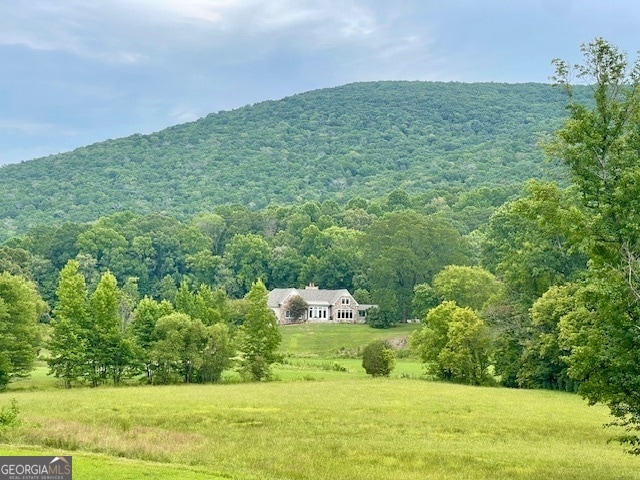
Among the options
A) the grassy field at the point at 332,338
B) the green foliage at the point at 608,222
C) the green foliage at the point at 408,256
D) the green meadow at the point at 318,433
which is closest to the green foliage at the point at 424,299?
the grassy field at the point at 332,338

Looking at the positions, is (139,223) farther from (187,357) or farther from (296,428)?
(296,428)

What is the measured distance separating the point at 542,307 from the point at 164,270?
10387 centimetres

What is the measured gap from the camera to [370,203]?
188 metres

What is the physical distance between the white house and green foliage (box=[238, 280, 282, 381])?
173 feet

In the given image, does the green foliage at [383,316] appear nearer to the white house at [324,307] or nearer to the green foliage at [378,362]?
the white house at [324,307]

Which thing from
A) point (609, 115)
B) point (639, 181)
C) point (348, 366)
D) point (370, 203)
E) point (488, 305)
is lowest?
point (348, 366)

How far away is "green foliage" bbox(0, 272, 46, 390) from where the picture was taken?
53.8 metres

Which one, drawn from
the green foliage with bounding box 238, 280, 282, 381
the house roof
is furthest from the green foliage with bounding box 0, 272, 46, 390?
the house roof

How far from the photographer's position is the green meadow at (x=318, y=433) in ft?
76.0

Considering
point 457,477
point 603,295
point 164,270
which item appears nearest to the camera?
point 603,295

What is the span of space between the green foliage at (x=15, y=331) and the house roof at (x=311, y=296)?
6011cm

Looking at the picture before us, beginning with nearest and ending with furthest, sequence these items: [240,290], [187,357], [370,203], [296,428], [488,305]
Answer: [296,428], [187,357], [488,305], [240,290], [370,203]

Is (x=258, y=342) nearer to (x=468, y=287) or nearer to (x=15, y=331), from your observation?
(x=15, y=331)

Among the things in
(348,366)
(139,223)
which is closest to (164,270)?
(139,223)
